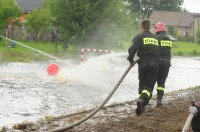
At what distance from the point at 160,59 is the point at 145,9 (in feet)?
320

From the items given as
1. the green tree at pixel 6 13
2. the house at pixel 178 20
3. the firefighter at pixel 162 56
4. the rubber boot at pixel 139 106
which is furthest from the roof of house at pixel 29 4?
the rubber boot at pixel 139 106

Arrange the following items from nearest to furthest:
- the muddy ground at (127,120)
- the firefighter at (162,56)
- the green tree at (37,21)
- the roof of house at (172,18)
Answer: the muddy ground at (127,120) → the firefighter at (162,56) → the green tree at (37,21) → the roof of house at (172,18)

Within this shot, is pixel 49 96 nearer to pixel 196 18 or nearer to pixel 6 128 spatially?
pixel 6 128

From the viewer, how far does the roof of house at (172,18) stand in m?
94.1

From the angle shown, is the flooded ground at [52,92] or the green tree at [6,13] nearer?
the flooded ground at [52,92]

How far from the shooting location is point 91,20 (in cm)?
2606

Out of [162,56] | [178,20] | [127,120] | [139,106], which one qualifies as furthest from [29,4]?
[127,120]

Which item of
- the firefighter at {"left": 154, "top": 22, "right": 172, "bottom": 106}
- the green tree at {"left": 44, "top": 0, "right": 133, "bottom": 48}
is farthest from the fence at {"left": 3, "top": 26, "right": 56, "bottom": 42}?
the firefighter at {"left": 154, "top": 22, "right": 172, "bottom": 106}

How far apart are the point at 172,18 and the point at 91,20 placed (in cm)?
7088

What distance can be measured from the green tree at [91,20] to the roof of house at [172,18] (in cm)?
6877

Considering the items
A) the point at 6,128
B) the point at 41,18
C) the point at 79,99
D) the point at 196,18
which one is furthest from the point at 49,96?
the point at 196,18

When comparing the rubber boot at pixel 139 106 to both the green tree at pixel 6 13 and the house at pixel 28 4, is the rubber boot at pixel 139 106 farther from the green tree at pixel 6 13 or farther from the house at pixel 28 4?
the house at pixel 28 4

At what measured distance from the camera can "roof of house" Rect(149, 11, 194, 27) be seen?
94.1 metres

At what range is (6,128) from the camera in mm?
7223
